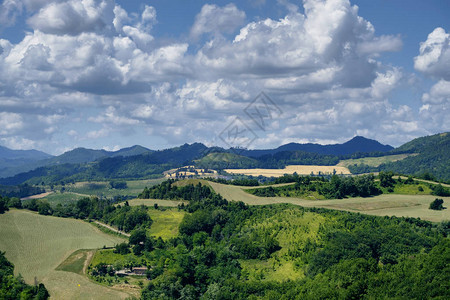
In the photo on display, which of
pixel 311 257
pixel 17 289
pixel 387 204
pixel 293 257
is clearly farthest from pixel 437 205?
pixel 17 289

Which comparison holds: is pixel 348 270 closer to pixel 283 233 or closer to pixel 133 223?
pixel 283 233

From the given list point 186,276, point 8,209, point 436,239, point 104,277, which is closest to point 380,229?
point 436,239

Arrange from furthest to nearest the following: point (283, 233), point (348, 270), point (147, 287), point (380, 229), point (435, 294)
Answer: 1. point (283, 233)
2. point (380, 229)
3. point (147, 287)
4. point (348, 270)
5. point (435, 294)

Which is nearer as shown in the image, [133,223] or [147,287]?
[147,287]

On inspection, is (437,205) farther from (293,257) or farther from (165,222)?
(165,222)

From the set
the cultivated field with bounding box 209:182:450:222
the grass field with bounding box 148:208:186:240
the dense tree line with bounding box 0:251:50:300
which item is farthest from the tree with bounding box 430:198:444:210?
the dense tree line with bounding box 0:251:50:300

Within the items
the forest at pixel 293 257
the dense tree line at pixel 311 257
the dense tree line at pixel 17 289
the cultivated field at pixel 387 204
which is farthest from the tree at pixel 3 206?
the cultivated field at pixel 387 204

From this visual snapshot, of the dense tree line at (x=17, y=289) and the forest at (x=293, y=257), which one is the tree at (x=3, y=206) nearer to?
the forest at (x=293, y=257)

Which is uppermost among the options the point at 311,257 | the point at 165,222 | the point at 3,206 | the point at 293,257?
the point at 3,206

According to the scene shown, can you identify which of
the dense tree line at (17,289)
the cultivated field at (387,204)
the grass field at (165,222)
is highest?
the cultivated field at (387,204)
